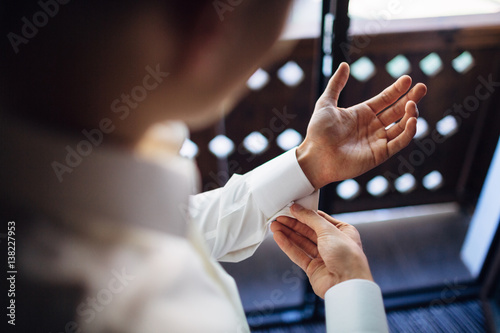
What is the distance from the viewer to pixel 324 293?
0.72m

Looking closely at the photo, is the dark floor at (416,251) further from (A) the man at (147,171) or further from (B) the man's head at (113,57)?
(B) the man's head at (113,57)

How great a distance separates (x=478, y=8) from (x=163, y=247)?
121 cm

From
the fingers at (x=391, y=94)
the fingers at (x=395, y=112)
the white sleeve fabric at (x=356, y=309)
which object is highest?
the fingers at (x=391, y=94)

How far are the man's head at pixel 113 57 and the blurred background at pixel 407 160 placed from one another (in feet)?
1.52

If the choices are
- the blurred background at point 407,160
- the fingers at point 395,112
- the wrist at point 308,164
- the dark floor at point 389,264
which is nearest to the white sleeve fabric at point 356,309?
the wrist at point 308,164

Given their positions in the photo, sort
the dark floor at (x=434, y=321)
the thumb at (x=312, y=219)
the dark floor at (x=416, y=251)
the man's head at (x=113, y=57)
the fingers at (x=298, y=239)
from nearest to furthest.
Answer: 1. the man's head at (x=113, y=57)
2. the thumb at (x=312, y=219)
3. the fingers at (x=298, y=239)
4. the dark floor at (x=434, y=321)
5. the dark floor at (x=416, y=251)

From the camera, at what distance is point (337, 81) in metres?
0.74

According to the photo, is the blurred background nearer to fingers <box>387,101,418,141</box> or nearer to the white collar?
fingers <box>387,101,418,141</box>

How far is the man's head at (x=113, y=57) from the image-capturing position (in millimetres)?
390

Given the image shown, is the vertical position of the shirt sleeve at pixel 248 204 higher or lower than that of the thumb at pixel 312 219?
higher

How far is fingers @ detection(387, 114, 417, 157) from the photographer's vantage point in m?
0.70

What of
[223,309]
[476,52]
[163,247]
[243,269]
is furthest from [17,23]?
[476,52]

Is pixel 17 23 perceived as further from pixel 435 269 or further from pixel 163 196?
pixel 435 269

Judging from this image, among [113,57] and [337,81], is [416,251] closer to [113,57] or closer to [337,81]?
[337,81]
